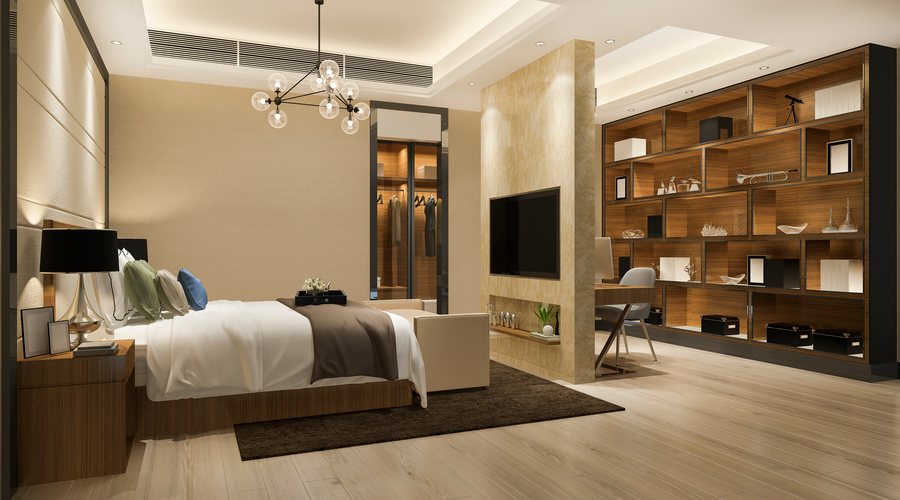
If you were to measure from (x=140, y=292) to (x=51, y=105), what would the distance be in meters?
1.22

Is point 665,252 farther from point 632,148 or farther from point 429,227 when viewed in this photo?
point 429,227

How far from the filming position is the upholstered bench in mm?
3990

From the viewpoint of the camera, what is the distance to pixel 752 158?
237 inches

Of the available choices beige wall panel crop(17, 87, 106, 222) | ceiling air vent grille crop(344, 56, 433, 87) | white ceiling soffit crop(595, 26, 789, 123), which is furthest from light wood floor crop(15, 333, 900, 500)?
ceiling air vent grille crop(344, 56, 433, 87)

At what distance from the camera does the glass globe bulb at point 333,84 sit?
382cm

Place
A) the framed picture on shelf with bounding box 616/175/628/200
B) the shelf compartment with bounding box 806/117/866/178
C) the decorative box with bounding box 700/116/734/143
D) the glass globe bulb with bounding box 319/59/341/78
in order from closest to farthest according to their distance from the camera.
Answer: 1. the glass globe bulb with bounding box 319/59/341/78
2. the shelf compartment with bounding box 806/117/866/178
3. the decorative box with bounding box 700/116/734/143
4. the framed picture on shelf with bounding box 616/175/628/200

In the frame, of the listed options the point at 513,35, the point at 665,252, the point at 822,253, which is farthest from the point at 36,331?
the point at 665,252

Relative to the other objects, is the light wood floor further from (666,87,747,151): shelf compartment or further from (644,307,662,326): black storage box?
(666,87,747,151): shelf compartment

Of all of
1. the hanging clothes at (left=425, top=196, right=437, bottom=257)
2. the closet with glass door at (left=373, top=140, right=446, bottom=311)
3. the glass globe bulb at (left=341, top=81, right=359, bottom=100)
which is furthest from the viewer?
the hanging clothes at (left=425, top=196, right=437, bottom=257)

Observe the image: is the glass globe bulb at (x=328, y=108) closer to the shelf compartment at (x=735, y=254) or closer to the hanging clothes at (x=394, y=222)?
the hanging clothes at (x=394, y=222)

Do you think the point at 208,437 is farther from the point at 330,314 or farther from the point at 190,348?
the point at 330,314

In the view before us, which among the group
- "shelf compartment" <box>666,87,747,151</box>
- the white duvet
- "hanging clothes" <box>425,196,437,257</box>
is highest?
"shelf compartment" <box>666,87,747,151</box>

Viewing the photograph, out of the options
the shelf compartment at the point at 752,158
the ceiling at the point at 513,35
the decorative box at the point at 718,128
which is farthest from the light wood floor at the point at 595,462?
the decorative box at the point at 718,128

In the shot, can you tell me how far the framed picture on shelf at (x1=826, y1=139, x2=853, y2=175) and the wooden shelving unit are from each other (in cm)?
9
